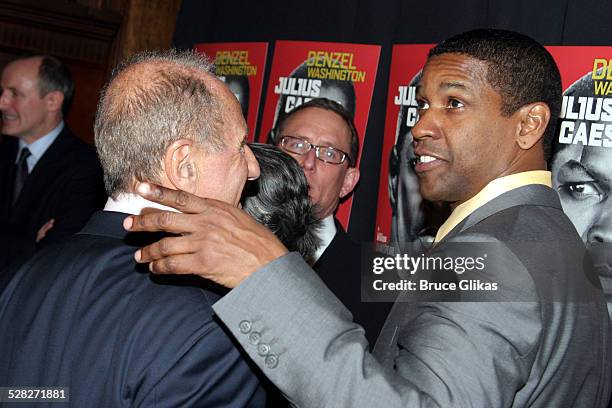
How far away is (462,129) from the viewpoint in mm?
1736

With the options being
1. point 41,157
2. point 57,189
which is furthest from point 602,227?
point 41,157

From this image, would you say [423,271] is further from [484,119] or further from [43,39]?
[43,39]

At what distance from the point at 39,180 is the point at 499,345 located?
3583 mm

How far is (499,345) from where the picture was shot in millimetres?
1237

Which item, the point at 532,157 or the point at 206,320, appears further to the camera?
→ the point at 532,157

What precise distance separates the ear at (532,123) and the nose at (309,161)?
1.40 meters

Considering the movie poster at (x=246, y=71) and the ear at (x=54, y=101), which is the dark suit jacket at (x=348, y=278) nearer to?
the movie poster at (x=246, y=71)

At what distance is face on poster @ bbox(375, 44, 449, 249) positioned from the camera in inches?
118

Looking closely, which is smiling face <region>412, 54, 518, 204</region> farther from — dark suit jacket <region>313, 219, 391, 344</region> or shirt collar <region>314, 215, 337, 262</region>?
shirt collar <region>314, 215, 337, 262</region>

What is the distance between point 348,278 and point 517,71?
133 centimetres

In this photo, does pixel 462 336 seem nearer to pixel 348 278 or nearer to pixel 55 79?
pixel 348 278

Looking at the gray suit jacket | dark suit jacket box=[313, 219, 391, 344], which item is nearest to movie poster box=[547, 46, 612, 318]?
dark suit jacket box=[313, 219, 391, 344]

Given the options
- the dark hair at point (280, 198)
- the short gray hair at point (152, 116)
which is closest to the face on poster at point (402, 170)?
the dark hair at point (280, 198)

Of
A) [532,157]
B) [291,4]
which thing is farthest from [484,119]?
[291,4]
